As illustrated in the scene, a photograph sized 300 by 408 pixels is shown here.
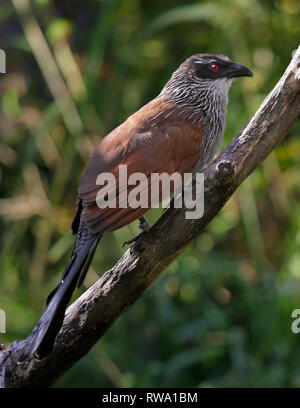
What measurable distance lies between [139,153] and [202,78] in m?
0.74

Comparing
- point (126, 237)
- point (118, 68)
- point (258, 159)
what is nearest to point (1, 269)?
point (126, 237)

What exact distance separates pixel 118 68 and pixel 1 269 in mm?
1557

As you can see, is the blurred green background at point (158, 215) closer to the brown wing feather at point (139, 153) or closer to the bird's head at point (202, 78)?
the bird's head at point (202, 78)

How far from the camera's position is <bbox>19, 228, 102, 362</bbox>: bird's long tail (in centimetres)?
209

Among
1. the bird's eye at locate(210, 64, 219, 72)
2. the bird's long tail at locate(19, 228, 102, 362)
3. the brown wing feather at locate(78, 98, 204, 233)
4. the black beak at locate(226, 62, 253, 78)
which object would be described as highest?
the bird's eye at locate(210, 64, 219, 72)

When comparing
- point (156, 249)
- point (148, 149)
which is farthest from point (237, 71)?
point (156, 249)

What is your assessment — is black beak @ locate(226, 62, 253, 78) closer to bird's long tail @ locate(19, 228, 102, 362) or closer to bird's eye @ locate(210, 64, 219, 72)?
bird's eye @ locate(210, 64, 219, 72)

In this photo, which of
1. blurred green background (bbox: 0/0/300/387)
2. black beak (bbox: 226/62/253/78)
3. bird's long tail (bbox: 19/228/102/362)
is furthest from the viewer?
blurred green background (bbox: 0/0/300/387)

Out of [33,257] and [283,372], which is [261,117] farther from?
[33,257]

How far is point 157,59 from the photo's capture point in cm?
480

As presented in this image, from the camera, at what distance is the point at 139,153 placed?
7.64 ft

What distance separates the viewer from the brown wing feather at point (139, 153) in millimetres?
2180

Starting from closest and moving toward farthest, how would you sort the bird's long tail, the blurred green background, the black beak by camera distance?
1. the bird's long tail
2. the black beak
3. the blurred green background

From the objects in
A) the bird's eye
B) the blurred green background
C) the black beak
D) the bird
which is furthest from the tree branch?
the blurred green background
